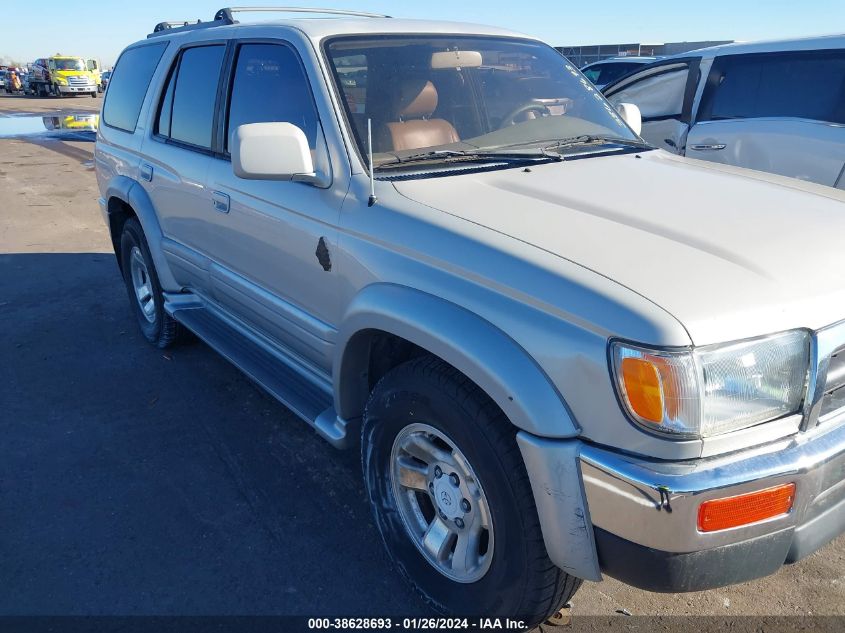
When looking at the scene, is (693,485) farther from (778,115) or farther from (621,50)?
(621,50)

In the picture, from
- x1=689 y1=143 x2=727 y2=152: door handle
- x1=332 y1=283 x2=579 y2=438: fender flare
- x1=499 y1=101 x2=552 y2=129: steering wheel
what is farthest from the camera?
x1=689 y1=143 x2=727 y2=152: door handle

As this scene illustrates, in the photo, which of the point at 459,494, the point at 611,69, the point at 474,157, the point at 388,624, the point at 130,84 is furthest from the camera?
the point at 611,69

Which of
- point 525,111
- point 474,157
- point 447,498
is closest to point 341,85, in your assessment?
point 474,157

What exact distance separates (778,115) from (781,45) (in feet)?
1.66

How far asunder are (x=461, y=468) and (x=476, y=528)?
0.71ft

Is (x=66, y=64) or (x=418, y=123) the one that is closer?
(x=418, y=123)

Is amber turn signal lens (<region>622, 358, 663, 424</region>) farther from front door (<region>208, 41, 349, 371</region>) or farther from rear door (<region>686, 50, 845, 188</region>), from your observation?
rear door (<region>686, 50, 845, 188</region>)

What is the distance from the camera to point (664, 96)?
619 centimetres

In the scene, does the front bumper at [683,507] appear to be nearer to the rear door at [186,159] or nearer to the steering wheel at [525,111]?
the steering wheel at [525,111]

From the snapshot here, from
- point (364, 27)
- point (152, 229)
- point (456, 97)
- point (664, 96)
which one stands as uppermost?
point (364, 27)

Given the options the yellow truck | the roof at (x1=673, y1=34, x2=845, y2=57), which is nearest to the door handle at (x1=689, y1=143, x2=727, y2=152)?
the roof at (x1=673, y1=34, x2=845, y2=57)

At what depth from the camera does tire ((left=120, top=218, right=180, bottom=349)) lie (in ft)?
15.1

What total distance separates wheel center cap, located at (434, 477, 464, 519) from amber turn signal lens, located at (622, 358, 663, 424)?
0.80 metres

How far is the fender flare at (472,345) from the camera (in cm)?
182
